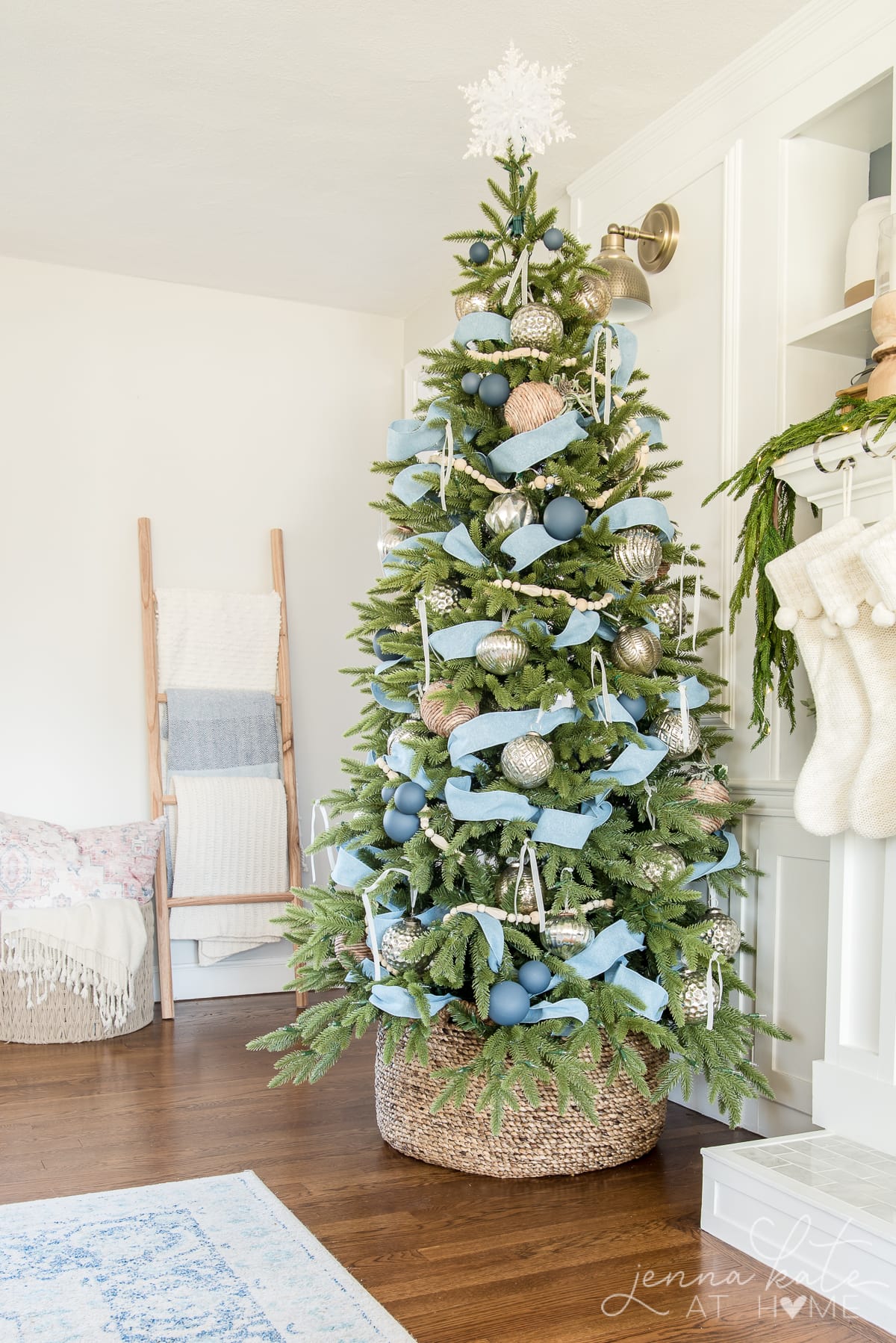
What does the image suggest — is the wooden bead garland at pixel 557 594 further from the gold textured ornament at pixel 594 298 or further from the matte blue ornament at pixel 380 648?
the gold textured ornament at pixel 594 298

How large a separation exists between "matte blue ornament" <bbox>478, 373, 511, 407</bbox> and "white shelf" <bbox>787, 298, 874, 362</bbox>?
673 millimetres

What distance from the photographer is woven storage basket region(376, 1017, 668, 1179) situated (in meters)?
2.02

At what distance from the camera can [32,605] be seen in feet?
12.0

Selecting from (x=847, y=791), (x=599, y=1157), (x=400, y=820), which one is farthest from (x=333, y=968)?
(x=847, y=791)

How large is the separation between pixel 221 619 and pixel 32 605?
1.99 feet

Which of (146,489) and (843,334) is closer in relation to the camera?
(843,334)

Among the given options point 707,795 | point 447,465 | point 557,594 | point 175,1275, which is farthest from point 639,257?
point 175,1275

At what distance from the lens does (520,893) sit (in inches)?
78.4

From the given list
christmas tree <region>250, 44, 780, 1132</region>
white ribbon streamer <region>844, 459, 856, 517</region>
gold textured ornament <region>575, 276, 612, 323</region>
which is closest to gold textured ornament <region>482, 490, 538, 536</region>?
christmas tree <region>250, 44, 780, 1132</region>

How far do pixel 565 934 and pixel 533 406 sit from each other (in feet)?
3.15

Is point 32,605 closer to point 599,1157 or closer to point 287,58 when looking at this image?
point 287,58

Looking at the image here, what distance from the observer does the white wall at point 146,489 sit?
3650mm

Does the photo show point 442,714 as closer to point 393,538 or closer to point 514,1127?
point 393,538

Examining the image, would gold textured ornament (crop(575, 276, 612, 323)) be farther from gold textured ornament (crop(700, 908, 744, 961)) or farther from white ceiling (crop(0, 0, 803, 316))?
gold textured ornament (crop(700, 908, 744, 961))
